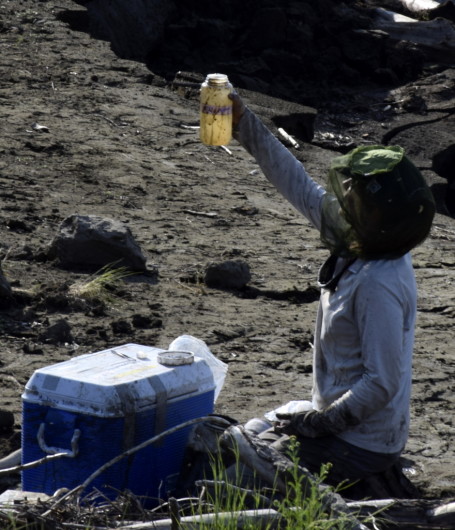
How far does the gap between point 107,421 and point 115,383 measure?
12cm

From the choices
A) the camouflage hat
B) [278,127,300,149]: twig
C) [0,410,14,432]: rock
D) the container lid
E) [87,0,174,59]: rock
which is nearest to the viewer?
the camouflage hat

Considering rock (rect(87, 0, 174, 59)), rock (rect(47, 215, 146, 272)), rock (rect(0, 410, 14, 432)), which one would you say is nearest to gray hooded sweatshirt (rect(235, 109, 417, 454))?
rock (rect(0, 410, 14, 432))

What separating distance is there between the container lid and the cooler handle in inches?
2.9

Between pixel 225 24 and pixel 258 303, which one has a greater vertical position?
pixel 225 24

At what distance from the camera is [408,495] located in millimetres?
3910

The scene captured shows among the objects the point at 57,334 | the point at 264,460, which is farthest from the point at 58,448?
the point at 57,334

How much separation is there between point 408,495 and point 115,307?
10.1ft

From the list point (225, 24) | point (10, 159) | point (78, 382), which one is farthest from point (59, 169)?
point (225, 24)

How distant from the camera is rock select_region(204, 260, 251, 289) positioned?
7164 mm

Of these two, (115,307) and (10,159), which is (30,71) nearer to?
(10,159)

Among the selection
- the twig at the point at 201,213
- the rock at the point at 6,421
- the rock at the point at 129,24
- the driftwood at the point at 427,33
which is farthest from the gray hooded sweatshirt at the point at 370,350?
the driftwood at the point at 427,33

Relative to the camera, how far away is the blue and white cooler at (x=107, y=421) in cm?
366

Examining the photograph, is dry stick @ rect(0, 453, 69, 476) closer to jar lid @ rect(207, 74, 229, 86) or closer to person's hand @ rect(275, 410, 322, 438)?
person's hand @ rect(275, 410, 322, 438)

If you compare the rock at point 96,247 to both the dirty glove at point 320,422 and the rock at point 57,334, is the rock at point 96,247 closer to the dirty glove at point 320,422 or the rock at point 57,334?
the rock at point 57,334
